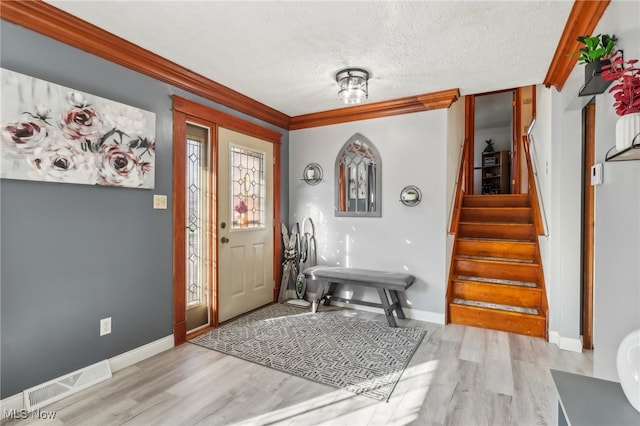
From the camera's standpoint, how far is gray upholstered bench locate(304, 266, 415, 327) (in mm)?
3263

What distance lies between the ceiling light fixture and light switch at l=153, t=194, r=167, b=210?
5.91 feet

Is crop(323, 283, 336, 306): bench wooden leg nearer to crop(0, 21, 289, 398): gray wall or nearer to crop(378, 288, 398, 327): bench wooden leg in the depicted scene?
crop(378, 288, 398, 327): bench wooden leg

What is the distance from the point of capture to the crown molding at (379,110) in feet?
10.9

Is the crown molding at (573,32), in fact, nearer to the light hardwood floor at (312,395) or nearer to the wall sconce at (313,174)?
the light hardwood floor at (312,395)

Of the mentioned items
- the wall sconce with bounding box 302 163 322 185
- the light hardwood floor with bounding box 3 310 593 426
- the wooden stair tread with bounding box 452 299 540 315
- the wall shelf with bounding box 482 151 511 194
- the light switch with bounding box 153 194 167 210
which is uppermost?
the wall shelf with bounding box 482 151 511 194

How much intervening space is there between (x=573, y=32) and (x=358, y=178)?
2.31 m

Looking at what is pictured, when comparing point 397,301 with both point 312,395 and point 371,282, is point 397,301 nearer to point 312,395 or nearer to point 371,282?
point 371,282

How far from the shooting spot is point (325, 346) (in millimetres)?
2766

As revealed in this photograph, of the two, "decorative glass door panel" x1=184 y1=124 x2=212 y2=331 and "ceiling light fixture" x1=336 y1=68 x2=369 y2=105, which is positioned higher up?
"ceiling light fixture" x1=336 y1=68 x2=369 y2=105

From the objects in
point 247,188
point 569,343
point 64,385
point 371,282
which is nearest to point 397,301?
point 371,282

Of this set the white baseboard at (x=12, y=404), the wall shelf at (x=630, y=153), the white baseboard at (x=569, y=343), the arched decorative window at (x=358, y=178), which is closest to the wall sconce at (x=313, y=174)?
the arched decorative window at (x=358, y=178)

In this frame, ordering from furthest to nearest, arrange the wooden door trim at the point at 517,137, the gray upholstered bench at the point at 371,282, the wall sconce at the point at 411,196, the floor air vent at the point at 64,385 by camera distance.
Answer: the wooden door trim at the point at 517,137 → the wall sconce at the point at 411,196 → the gray upholstered bench at the point at 371,282 → the floor air vent at the point at 64,385

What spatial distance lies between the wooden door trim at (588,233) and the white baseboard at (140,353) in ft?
11.7

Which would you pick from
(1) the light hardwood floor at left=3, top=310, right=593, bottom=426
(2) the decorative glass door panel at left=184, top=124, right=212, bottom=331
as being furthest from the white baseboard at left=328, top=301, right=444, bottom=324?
(2) the decorative glass door panel at left=184, top=124, right=212, bottom=331
